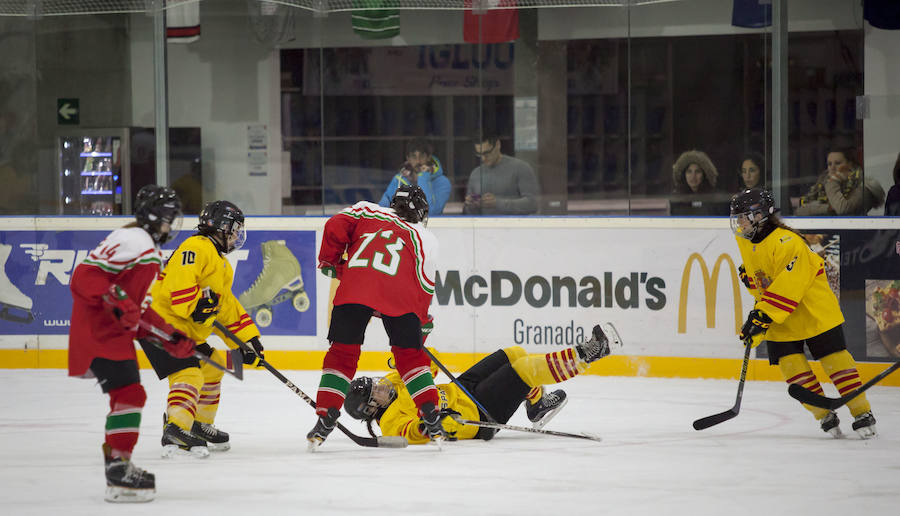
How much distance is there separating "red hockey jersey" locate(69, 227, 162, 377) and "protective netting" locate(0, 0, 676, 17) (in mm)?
4123

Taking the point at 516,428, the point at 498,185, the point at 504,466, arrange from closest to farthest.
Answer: the point at 504,466 < the point at 516,428 < the point at 498,185

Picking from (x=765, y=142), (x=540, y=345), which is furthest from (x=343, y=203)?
(x=765, y=142)

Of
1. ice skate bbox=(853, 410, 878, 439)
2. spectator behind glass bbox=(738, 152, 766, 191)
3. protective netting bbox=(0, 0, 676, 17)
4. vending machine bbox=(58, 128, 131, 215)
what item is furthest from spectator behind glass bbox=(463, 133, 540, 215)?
ice skate bbox=(853, 410, 878, 439)

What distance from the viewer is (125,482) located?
11.1 feet

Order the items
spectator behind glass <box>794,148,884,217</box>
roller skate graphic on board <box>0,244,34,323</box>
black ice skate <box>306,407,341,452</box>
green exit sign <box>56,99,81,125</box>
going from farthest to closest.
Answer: green exit sign <box>56,99,81,125</box> < roller skate graphic on board <box>0,244,34,323</box> < spectator behind glass <box>794,148,884,217</box> < black ice skate <box>306,407,341,452</box>

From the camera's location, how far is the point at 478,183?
704cm

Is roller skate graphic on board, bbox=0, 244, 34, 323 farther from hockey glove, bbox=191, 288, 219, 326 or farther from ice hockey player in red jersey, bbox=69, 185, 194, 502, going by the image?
ice hockey player in red jersey, bbox=69, 185, 194, 502

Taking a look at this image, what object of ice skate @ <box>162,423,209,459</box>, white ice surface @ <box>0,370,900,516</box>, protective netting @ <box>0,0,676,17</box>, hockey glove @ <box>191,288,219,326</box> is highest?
protective netting @ <box>0,0,676,17</box>

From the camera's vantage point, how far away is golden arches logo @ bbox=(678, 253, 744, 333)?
20.2 feet

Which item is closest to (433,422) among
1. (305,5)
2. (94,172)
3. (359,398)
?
(359,398)

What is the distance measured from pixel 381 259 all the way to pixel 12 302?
11.2ft

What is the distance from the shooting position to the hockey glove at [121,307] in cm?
338

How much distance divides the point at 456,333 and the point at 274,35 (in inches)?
99.7

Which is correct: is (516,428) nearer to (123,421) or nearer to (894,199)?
(123,421)
